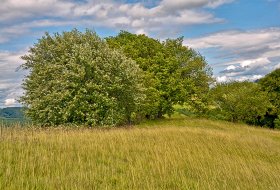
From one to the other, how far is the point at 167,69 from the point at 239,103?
1534cm

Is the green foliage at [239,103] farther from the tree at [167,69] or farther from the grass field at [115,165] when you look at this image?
the grass field at [115,165]

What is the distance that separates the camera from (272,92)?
209ft

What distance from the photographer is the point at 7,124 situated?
15055 millimetres

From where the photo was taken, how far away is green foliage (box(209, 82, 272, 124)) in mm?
58531

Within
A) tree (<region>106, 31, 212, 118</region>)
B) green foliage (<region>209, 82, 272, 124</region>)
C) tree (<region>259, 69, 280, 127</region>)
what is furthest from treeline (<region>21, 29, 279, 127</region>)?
tree (<region>259, 69, 280, 127</region>)

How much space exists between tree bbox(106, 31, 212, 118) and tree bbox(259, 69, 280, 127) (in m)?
12.5

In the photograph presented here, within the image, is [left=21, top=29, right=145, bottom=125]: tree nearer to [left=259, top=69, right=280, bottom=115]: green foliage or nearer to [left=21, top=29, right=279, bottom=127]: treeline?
[left=21, top=29, right=279, bottom=127]: treeline

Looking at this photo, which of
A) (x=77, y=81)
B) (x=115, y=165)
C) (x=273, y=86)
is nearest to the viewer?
(x=115, y=165)

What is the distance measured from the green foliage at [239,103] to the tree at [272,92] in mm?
1594

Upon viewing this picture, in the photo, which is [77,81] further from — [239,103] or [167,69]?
[239,103]

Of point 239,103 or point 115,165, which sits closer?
point 115,165

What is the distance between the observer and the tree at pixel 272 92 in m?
61.9

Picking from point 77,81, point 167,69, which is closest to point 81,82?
point 77,81

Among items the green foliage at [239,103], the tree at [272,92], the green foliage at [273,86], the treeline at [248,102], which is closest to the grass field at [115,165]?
the green foliage at [239,103]
